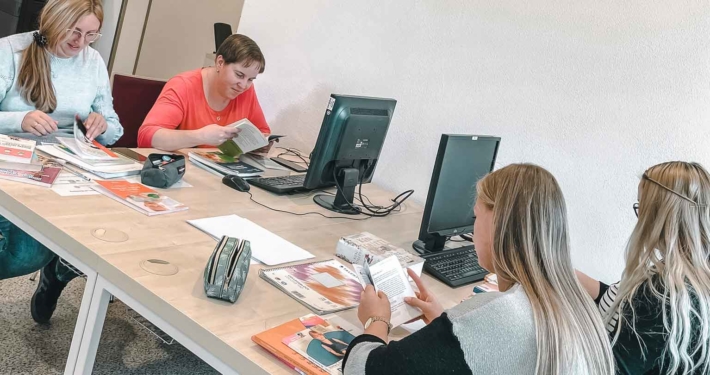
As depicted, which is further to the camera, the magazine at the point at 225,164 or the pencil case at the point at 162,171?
the magazine at the point at 225,164

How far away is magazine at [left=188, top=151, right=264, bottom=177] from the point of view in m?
2.41

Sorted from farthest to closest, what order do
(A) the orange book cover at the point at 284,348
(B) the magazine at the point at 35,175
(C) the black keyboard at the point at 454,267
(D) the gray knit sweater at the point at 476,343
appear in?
(C) the black keyboard at the point at 454,267, (B) the magazine at the point at 35,175, (A) the orange book cover at the point at 284,348, (D) the gray knit sweater at the point at 476,343

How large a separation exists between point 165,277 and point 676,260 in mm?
1121

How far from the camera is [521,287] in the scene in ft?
3.82

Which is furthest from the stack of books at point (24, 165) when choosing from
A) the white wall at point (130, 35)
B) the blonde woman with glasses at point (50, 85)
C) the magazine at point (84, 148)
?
the white wall at point (130, 35)

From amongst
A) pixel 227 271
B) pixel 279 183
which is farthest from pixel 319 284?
pixel 279 183

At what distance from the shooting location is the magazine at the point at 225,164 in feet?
7.90

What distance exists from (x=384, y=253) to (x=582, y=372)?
82 centimetres

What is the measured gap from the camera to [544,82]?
2.58m

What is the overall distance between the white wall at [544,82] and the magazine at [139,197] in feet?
4.39

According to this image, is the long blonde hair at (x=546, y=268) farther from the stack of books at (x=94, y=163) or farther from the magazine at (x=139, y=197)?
the stack of books at (x=94, y=163)

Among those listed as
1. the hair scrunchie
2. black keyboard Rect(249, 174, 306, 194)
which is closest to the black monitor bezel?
black keyboard Rect(249, 174, 306, 194)

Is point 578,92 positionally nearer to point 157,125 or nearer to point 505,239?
point 505,239

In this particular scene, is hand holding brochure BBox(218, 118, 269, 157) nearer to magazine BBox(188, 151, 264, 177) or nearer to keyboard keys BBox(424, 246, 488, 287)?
magazine BBox(188, 151, 264, 177)
